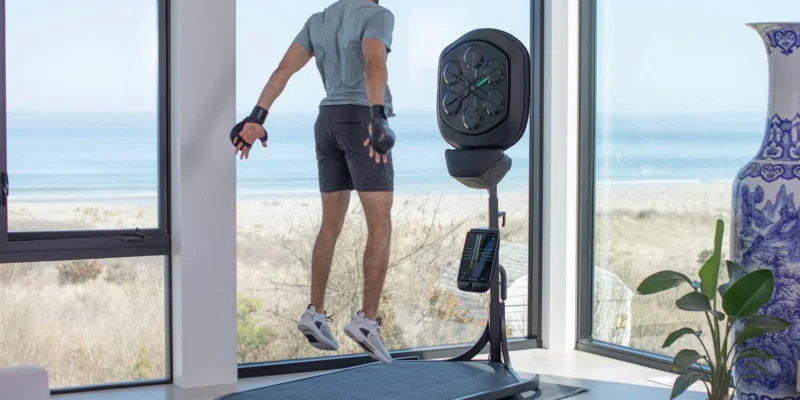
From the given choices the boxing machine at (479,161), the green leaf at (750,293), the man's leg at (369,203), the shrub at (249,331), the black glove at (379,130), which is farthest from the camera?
the shrub at (249,331)

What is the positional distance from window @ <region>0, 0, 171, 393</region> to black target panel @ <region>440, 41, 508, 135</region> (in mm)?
1313

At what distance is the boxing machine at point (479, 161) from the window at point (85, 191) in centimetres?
82

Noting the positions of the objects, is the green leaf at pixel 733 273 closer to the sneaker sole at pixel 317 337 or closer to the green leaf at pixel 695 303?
the green leaf at pixel 695 303

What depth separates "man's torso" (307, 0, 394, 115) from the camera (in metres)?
4.41

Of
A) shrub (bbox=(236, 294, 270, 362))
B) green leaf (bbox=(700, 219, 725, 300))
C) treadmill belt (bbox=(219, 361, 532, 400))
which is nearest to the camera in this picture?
green leaf (bbox=(700, 219, 725, 300))

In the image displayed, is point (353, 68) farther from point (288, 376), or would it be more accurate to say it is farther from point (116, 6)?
point (288, 376)

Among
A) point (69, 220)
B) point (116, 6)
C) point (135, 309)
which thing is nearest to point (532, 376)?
point (135, 309)

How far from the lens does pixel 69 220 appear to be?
14.4 ft

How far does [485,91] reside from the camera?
430 centimetres

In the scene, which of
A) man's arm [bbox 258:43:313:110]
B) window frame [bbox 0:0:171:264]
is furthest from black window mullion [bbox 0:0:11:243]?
man's arm [bbox 258:43:313:110]

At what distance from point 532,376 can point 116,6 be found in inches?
98.5

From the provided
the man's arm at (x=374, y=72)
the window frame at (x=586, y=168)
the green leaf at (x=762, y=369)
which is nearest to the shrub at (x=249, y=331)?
the man's arm at (x=374, y=72)

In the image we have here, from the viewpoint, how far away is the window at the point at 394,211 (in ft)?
15.7

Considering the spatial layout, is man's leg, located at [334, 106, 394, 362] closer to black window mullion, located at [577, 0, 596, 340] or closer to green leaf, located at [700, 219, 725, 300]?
black window mullion, located at [577, 0, 596, 340]
